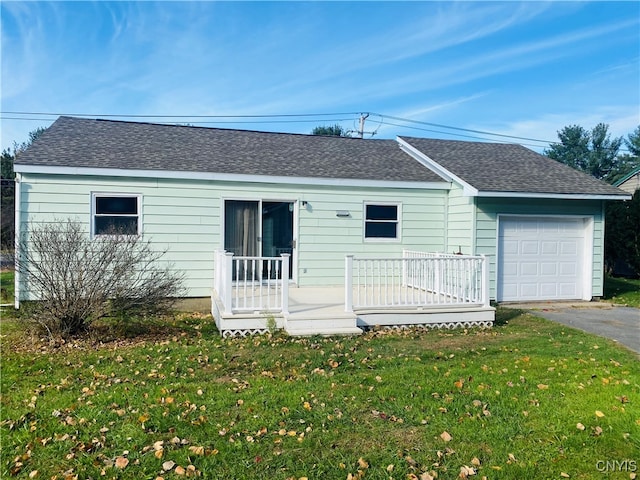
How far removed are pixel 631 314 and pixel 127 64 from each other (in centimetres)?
1632

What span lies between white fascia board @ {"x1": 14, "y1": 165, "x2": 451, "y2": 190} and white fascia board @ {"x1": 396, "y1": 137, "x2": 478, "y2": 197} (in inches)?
13.9

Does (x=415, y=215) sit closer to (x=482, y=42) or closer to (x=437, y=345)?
(x=437, y=345)

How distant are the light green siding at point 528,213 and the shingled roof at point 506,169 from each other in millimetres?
364

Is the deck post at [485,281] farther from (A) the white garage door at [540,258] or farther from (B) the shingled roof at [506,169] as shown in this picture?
(A) the white garage door at [540,258]

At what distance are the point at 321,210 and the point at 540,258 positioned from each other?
5.24 meters

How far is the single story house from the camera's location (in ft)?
31.3

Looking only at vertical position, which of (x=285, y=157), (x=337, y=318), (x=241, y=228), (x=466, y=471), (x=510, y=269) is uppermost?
(x=285, y=157)

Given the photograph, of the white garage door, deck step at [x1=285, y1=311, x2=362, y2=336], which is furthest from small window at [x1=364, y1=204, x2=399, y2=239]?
deck step at [x1=285, y1=311, x2=362, y2=336]

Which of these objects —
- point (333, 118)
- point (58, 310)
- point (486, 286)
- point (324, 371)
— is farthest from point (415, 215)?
point (333, 118)

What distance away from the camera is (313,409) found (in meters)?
4.22

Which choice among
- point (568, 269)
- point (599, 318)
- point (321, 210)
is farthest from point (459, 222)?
point (599, 318)

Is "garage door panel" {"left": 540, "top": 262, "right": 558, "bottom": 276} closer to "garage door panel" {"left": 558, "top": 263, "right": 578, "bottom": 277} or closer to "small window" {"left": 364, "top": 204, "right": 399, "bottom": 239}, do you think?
"garage door panel" {"left": 558, "top": 263, "right": 578, "bottom": 277}

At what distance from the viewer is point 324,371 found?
17.8 feet

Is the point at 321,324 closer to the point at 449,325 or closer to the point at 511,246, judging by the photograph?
the point at 449,325
